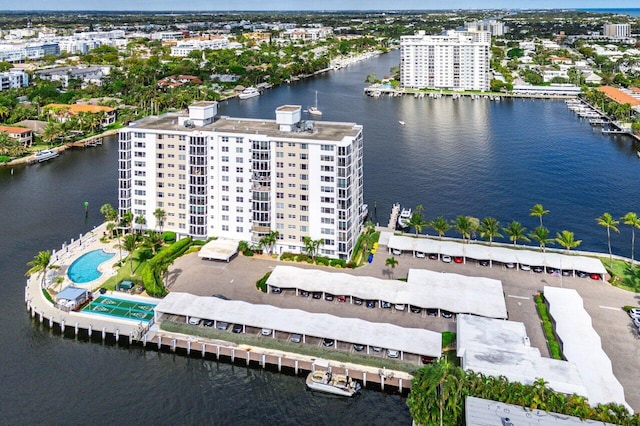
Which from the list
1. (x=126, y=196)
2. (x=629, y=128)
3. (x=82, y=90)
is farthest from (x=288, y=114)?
(x=82, y=90)

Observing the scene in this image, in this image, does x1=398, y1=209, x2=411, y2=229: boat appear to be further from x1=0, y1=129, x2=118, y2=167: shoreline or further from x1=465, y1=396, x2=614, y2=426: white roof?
x1=0, y1=129, x2=118, y2=167: shoreline

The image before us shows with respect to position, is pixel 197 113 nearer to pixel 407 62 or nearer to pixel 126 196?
pixel 126 196

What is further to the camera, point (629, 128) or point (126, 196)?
point (629, 128)

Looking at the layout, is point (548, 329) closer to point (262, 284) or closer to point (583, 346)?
point (583, 346)

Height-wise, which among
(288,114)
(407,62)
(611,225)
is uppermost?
(407,62)

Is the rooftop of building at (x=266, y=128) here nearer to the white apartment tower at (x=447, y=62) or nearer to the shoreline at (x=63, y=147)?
the shoreline at (x=63, y=147)

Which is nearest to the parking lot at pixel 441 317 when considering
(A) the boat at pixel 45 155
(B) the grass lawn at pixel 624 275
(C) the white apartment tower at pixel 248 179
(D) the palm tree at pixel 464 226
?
(B) the grass lawn at pixel 624 275

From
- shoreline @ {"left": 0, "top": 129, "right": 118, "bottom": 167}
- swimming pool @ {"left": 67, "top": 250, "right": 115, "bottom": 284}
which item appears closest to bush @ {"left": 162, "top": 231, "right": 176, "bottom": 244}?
swimming pool @ {"left": 67, "top": 250, "right": 115, "bottom": 284}
